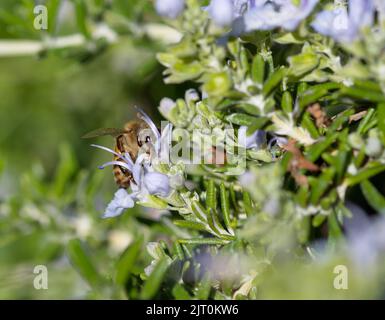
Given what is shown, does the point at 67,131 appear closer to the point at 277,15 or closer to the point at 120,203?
the point at 120,203

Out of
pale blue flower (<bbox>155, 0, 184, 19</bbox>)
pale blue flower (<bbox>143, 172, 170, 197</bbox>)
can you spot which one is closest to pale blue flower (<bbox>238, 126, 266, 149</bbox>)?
pale blue flower (<bbox>143, 172, 170, 197</bbox>)

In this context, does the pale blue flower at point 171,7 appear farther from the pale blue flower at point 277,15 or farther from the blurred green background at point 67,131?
the blurred green background at point 67,131

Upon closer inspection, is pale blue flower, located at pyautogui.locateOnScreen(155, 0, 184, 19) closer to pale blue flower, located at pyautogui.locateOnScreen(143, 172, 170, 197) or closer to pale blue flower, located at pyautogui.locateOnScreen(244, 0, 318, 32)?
pale blue flower, located at pyautogui.locateOnScreen(244, 0, 318, 32)

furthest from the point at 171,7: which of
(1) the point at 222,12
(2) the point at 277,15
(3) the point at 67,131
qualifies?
(3) the point at 67,131

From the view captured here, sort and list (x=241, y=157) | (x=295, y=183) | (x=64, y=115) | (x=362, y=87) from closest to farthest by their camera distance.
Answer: (x=362, y=87), (x=295, y=183), (x=241, y=157), (x=64, y=115)

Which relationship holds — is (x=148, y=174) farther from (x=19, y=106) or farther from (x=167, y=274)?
(x=19, y=106)

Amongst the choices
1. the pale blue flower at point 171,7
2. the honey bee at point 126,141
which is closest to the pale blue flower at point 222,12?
the pale blue flower at point 171,7
